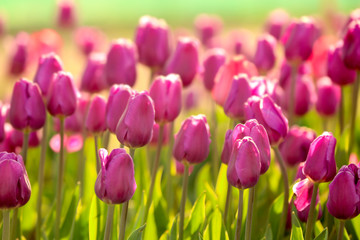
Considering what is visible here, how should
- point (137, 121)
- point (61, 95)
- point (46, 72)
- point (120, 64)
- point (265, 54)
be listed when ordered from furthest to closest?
point (265, 54)
point (120, 64)
point (46, 72)
point (61, 95)
point (137, 121)

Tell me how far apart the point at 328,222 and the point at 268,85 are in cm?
31

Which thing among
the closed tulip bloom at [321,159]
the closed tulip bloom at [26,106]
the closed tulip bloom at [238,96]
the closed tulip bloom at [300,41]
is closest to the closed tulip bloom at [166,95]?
the closed tulip bloom at [238,96]

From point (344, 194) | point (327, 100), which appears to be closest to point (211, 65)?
point (327, 100)

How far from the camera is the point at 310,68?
7.23 ft

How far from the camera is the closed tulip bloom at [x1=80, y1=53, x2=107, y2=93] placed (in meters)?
1.78

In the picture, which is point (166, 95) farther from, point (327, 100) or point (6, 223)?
point (327, 100)

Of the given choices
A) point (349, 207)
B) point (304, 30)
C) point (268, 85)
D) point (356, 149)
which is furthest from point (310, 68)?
point (349, 207)

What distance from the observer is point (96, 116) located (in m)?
1.44

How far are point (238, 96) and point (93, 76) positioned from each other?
1.81 ft

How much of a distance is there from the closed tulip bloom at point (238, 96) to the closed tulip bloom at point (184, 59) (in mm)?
277

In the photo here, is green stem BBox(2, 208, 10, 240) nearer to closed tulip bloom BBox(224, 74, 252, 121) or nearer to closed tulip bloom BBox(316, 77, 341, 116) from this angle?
closed tulip bloom BBox(224, 74, 252, 121)

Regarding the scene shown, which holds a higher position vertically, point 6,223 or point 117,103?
point 117,103

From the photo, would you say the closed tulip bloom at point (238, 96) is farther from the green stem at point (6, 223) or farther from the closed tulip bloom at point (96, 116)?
the green stem at point (6, 223)

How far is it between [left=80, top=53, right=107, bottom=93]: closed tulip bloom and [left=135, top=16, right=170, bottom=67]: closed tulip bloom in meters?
0.13
